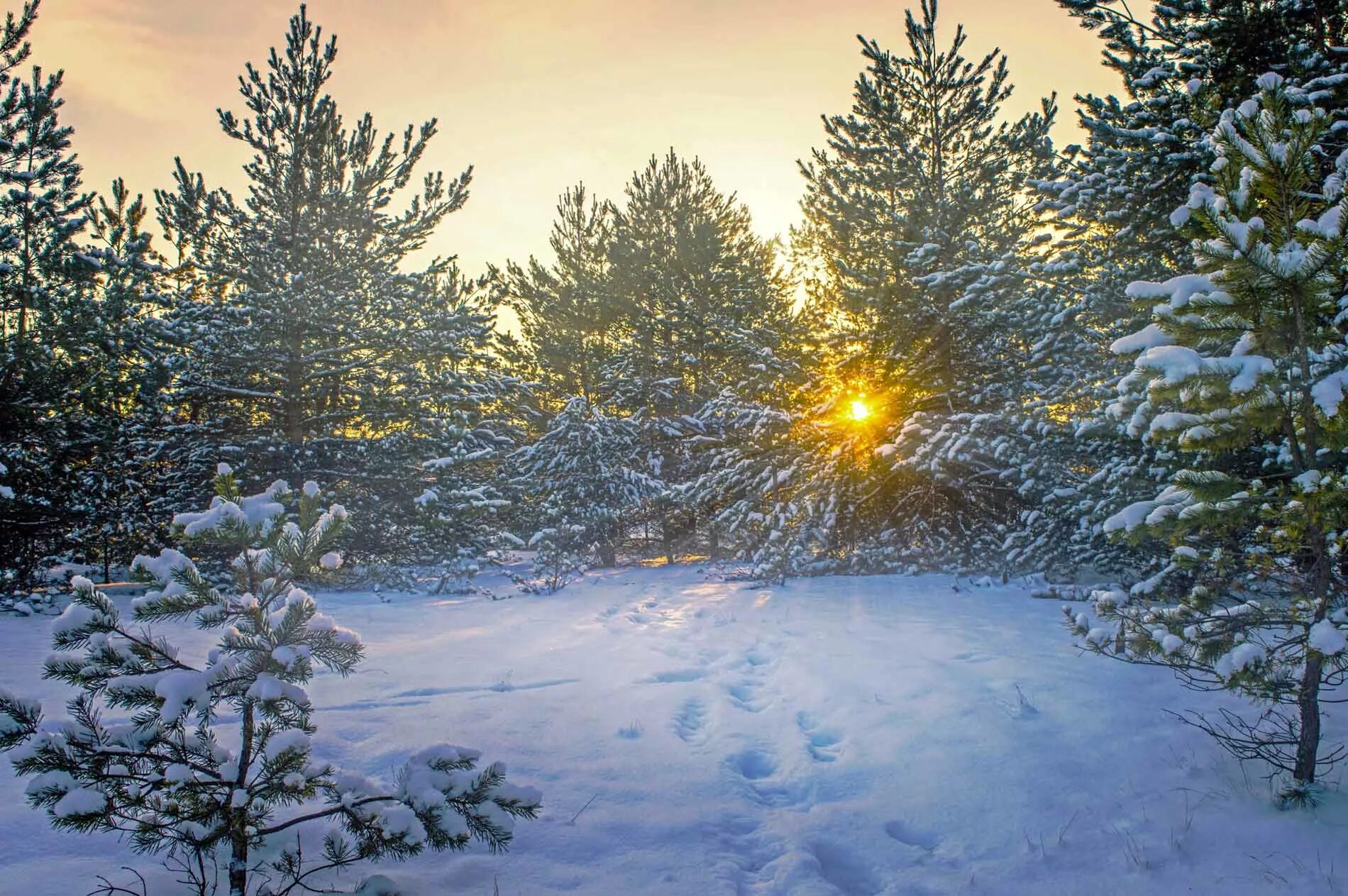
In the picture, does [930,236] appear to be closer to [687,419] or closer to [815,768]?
[687,419]

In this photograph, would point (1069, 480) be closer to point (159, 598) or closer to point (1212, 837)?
point (1212, 837)

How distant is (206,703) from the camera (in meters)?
2.21

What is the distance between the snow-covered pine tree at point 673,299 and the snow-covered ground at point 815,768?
10364mm

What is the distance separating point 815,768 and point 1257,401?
3.14m

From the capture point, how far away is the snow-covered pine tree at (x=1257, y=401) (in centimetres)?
305

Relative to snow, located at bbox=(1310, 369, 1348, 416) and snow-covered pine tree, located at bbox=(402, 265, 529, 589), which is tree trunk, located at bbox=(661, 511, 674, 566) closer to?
snow-covered pine tree, located at bbox=(402, 265, 529, 589)

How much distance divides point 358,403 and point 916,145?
40.4 feet

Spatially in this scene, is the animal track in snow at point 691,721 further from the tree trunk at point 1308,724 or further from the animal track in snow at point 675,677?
the tree trunk at point 1308,724

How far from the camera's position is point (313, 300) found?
37.9 ft

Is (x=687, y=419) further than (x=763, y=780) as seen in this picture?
Yes

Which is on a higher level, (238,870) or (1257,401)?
(1257,401)

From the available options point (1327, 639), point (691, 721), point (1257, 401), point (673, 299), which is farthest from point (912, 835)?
point (673, 299)

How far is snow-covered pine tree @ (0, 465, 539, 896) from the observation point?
83.0 inches

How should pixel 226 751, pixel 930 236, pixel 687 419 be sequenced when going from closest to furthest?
pixel 226 751 < pixel 930 236 < pixel 687 419
